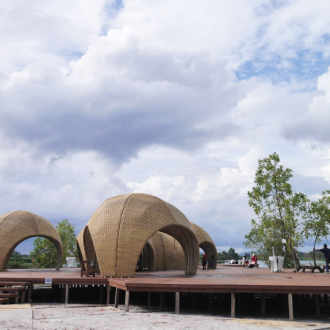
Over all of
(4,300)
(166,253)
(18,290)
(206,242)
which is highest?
(206,242)

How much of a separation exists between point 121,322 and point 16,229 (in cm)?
1532

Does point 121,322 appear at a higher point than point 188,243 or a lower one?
lower

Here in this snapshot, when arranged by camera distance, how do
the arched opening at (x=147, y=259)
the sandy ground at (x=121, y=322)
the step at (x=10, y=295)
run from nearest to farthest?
the sandy ground at (x=121, y=322) < the step at (x=10, y=295) < the arched opening at (x=147, y=259)

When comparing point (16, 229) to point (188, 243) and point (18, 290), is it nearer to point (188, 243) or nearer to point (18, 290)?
point (18, 290)

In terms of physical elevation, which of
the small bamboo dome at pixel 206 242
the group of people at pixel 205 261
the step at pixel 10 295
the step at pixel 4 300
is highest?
the small bamboo dome at pixel 206 242

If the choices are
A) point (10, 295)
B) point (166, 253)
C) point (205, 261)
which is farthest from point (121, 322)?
point (166, 253)

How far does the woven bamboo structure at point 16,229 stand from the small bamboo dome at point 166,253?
23.7 ft

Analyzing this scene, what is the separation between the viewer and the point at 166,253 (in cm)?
2752

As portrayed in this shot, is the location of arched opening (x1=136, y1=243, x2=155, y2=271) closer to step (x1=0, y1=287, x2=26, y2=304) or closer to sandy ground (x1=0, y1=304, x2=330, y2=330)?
step (x1=0, y1=287, x2=26, y2=304)

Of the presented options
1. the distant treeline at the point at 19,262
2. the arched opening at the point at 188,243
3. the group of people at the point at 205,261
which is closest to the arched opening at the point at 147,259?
the group of people at the point at 205,261

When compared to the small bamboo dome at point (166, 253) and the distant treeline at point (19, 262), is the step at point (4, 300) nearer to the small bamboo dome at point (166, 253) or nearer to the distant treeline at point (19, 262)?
the small bamboo dome at point (166, 253)

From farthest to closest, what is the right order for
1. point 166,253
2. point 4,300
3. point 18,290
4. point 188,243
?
point 166,253 < point 188,243 < point 18,290 < point 4,300

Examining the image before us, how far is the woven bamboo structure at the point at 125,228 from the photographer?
14906 millimetres

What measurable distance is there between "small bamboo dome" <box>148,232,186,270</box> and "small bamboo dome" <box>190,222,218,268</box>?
183 centimetres
